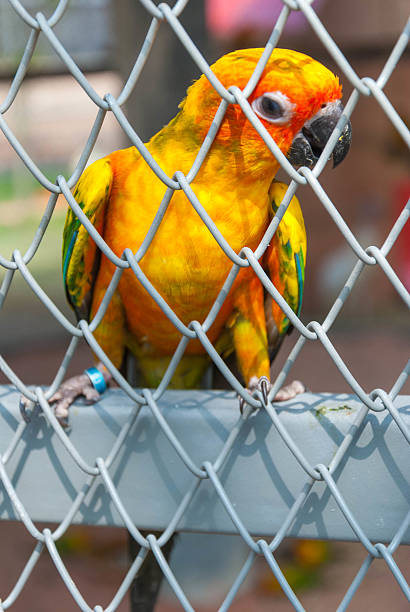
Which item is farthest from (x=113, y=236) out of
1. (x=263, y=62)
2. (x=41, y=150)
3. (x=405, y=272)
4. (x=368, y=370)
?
(x=41, y=150)

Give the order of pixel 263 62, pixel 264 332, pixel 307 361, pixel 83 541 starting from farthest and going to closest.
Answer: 1. pixel 307 361
2. pixel 83 541
3. pixel 264 332
4. pixel 263 62

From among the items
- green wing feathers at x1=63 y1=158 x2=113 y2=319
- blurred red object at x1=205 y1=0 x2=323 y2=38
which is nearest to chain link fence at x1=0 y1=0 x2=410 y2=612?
green wing feathers at x1=63 y1=158 x2=113 y2=319

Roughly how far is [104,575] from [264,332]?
4.24ft

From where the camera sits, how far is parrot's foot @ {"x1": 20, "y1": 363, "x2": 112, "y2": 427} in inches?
35.0

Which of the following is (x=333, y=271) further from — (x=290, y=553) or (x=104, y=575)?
(x=104, y=575)

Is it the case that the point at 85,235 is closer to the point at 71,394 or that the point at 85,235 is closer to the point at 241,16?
the point at 71,394

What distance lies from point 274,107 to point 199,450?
0.55 meters

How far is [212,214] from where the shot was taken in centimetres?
118

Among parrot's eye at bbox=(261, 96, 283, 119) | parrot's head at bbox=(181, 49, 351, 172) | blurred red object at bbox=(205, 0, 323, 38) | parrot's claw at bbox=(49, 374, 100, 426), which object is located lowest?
parrot's claw at bbox=(49, 374, 100, 426)

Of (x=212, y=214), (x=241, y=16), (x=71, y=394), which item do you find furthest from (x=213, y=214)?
(x=241, y=16)

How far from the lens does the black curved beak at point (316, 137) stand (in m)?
1.10

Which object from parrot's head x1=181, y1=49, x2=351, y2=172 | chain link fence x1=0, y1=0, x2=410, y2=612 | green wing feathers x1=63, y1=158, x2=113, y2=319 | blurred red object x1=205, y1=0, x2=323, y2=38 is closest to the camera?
chain link fence x1=0, y1=0, x2=410, y2=612

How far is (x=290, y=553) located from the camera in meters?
2.37

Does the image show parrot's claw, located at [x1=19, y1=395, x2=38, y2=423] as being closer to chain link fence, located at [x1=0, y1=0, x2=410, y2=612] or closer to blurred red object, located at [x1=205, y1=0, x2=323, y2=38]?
chain link fence, located at [x1=0, y1=0, x2=410, y2=612]
